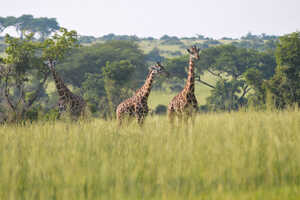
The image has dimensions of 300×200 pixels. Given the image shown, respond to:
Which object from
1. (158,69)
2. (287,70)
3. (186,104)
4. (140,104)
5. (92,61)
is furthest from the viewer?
(92,61)

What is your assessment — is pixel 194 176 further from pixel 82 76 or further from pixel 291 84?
pixel 82 76

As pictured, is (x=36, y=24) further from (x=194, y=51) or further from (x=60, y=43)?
(x=194, y=51)

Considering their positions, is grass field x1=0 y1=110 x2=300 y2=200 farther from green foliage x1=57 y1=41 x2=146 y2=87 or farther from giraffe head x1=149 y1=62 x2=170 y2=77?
green foliage x1=57 y1=41 x2=146 y2=87

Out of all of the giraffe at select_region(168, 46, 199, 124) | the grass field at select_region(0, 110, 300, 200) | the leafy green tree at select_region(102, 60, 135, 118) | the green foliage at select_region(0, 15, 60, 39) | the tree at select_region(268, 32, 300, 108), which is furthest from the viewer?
the green foliage at select_region(0, 15, 60, 39)

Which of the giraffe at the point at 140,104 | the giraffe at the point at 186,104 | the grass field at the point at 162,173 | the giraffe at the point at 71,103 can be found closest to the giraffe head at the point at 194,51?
the giraffe at the point at 186,104

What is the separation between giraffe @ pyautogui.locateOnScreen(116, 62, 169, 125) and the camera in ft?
31.2

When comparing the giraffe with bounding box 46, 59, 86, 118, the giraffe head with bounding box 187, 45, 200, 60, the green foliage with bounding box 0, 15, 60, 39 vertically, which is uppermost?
the green foliage with bounding box 0, 15, 60, 39

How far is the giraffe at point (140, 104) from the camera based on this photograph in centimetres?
951

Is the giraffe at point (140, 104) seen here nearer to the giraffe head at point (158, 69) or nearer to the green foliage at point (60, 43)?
the giraffe head at point (158, 69)

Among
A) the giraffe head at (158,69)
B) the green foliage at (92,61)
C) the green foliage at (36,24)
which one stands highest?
the green foliage at (36,24)

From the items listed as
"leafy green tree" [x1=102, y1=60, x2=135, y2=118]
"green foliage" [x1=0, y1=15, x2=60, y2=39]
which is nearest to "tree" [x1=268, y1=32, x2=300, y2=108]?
"leafy green tree" [x1=102, y1=60, x2=135, y2=118]

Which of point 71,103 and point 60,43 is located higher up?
point 60,43

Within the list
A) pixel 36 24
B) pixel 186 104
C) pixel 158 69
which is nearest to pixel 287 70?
pixel 158 69

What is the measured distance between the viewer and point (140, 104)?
9.57 meters
